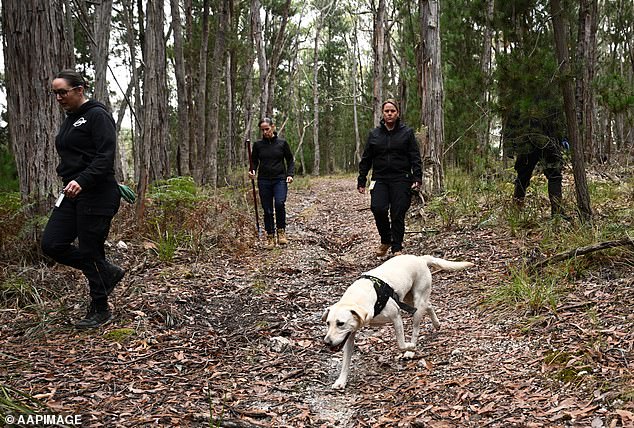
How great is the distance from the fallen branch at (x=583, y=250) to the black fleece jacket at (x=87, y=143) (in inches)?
166

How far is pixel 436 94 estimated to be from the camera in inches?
415

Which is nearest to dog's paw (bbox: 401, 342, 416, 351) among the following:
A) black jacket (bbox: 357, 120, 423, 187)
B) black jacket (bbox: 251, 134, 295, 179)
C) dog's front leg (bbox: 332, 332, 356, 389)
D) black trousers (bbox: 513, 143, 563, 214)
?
dog's front leg (bbox: 332, 332, 356, 389)

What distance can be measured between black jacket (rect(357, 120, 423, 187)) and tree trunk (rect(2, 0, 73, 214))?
404 centimetres

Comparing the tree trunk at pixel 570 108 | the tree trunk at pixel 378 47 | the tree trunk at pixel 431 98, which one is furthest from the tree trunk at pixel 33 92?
the tree trunk at pixel 378 47

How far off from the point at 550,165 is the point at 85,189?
5508mm

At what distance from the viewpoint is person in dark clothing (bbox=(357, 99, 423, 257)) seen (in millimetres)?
7180

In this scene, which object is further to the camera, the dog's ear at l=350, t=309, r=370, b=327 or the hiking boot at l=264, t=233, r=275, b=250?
the hiking boot at l=264, t=233, r=275, b=250

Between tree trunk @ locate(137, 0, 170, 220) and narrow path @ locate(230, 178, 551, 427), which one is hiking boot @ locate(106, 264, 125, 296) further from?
tree trunk @ locate(137, 0, 170, 220)

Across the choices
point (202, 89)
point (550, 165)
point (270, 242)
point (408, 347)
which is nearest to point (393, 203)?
point (550, 165)

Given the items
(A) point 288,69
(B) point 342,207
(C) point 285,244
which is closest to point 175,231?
(C) point 285,244

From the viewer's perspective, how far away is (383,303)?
12.9ft

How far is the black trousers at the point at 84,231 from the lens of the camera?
4.55m

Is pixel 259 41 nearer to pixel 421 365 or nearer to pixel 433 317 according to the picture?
pixel 433 317
